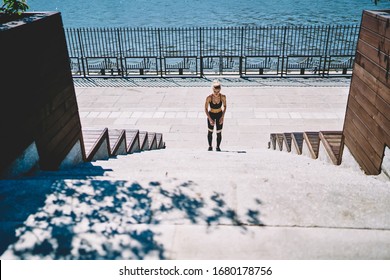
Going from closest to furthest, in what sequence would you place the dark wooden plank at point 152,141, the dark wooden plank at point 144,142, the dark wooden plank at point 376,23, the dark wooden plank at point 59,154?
the dark wooden plank at point 376,23, the dark wooden plank at point 59,154, the dark wooden plank at point 144,142, the dark wooden plank at point 152,141

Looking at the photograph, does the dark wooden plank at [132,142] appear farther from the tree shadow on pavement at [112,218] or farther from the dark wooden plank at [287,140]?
the tree shadow on pavement at [112,218]

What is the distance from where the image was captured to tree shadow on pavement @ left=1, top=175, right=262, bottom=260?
3322 mm

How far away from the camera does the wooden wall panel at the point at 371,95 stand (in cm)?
526

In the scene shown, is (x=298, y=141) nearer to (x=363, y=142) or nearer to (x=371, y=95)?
(x=363, y=142)

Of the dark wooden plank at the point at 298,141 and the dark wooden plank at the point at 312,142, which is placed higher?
the dark wooden plank at the point at 312,142

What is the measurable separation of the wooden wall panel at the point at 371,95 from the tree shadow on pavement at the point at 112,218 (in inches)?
118

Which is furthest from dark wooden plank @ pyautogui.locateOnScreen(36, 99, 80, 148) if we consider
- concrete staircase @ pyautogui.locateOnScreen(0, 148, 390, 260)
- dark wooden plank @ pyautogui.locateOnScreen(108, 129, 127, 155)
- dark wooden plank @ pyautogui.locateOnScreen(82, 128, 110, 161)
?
dark wooden plank @ pyautogui.locateOnScreen(108, 129, 127, 155)

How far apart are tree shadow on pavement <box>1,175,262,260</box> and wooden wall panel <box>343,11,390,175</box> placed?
2995mm

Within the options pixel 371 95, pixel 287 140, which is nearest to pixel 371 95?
pixel 371 95

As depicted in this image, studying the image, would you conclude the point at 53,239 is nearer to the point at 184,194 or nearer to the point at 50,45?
the point at 184,194

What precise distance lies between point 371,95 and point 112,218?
4.87m

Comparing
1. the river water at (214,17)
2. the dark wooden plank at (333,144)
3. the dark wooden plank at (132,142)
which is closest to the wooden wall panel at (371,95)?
the dark wooden plank at (333,144)

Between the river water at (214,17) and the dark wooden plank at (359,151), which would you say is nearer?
the dark wooden plank at (359,151)

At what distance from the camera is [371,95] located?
5.81 m
